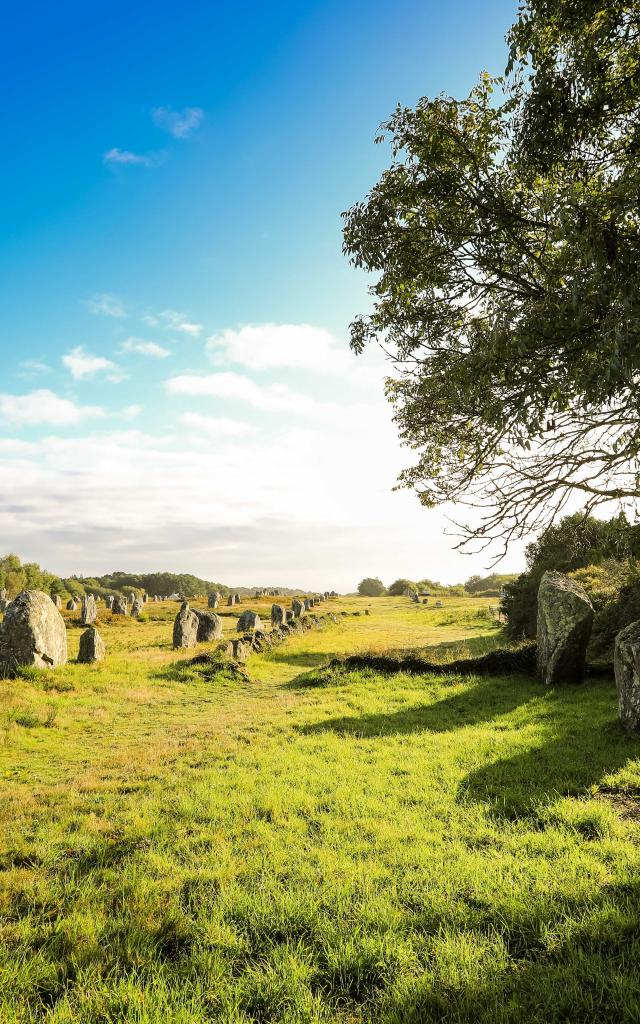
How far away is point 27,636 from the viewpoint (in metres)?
15.7

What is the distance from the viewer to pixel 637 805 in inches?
252

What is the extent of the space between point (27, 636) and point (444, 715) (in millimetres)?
12955

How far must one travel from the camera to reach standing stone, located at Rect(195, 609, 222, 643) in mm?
25812

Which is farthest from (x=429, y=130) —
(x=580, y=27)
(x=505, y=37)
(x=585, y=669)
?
(x=585, y=669)

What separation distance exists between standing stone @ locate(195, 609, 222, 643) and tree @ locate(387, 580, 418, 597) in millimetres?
57871

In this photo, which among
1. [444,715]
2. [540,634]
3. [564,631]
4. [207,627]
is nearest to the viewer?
[444,715]

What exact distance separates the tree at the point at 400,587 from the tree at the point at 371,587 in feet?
11.6

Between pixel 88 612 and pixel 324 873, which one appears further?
pixel 88 612

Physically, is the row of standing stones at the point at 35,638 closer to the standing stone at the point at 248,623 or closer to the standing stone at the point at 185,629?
the standing stone at the point at 185,629

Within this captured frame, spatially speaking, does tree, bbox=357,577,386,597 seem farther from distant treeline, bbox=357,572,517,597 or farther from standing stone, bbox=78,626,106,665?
standing stone, bbox=78,626,106,665

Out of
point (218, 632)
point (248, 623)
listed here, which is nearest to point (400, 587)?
point (248, 623)

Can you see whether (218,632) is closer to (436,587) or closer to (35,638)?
(35,638)

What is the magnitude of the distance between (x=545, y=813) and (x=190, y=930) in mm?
4445

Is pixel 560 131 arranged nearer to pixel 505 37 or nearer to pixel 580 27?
pixel 580 27
